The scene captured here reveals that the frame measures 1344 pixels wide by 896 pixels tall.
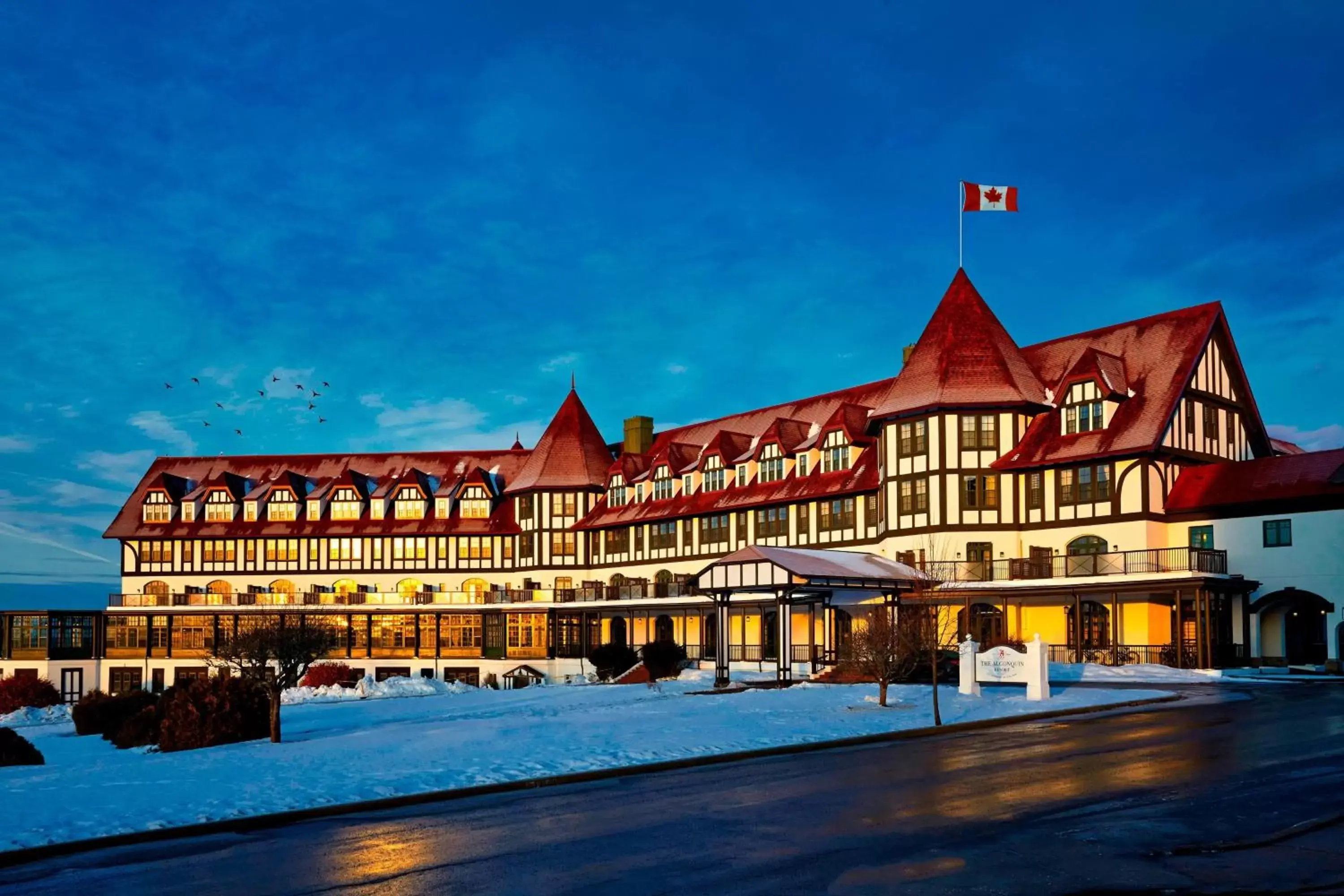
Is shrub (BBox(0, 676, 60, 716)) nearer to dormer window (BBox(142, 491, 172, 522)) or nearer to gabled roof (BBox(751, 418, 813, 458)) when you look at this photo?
dormer window (BBox(142, 491, 172, 522))

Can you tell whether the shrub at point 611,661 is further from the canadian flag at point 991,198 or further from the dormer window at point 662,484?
the canadian flag at point 991,198

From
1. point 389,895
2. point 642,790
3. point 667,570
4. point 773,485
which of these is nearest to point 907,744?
point 642,790

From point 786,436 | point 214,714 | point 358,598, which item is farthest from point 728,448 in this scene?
point 214,714

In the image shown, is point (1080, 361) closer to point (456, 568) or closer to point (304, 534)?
point (456, 568)

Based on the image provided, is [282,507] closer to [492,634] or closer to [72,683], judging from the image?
[72,683]

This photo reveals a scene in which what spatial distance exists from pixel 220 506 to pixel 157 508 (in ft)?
13.1

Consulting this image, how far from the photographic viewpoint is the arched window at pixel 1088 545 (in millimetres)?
47594

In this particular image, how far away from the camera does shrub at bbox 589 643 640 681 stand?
2004 inches

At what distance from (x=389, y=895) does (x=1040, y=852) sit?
5983 millimetres

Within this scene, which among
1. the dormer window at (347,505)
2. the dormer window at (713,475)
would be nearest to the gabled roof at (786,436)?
the dormer window at (713,475)

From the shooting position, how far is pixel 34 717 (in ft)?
150

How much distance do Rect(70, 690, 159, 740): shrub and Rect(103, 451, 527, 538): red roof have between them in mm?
42383

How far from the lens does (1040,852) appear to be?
11812 mm

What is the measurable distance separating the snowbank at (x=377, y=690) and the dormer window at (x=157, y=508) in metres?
32.8
